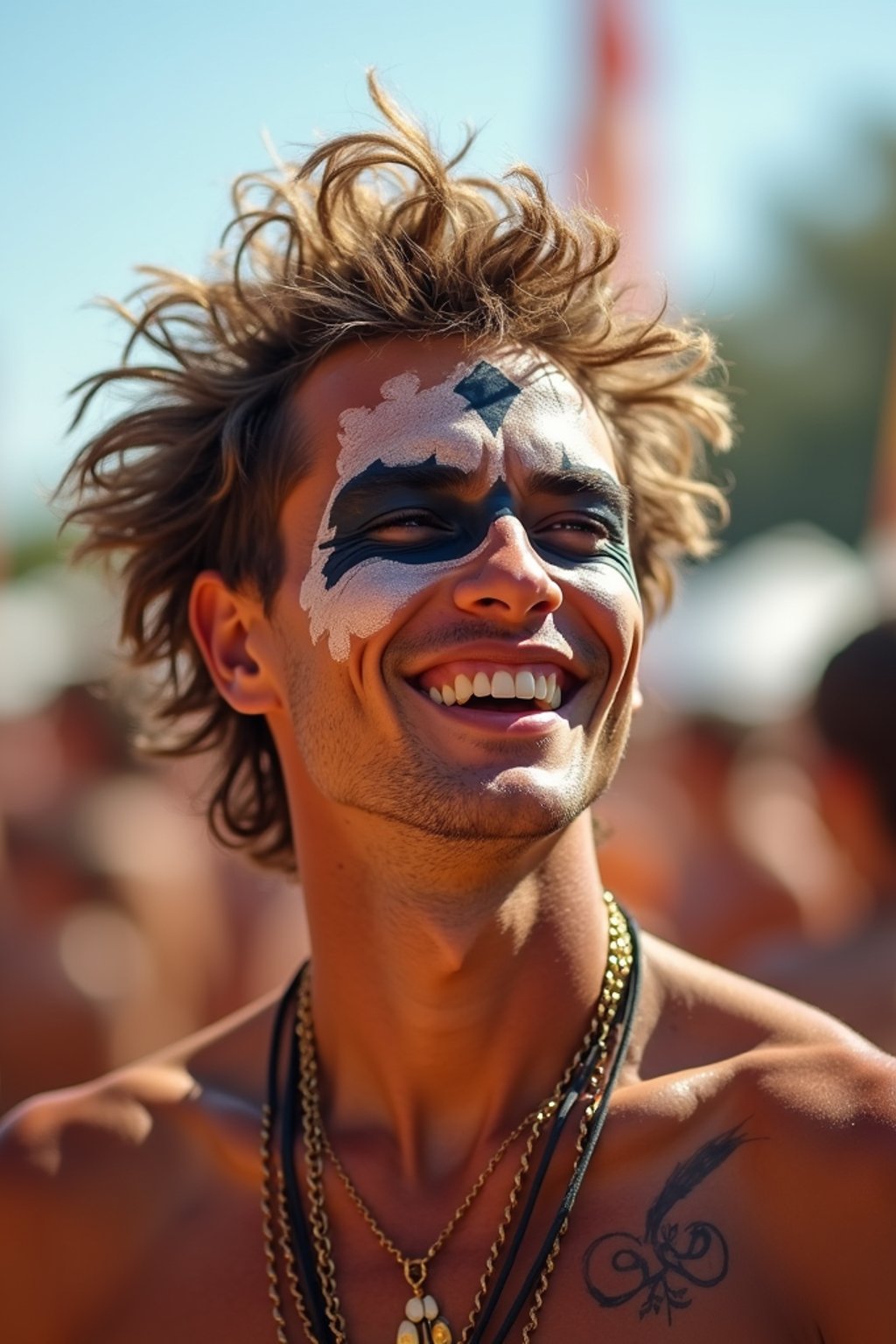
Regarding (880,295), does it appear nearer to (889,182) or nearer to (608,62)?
(889,182)

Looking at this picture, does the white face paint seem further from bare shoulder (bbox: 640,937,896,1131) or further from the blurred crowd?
the blurred crowd

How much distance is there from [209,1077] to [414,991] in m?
0.54

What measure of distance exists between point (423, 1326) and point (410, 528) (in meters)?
1.39

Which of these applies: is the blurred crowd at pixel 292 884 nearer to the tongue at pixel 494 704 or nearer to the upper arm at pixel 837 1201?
the tongue at pixel 494 704

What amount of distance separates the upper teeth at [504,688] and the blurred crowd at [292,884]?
3.03 feet

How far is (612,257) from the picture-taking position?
131 inches

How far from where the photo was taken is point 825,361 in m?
41.8

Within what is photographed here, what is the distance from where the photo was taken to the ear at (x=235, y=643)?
3.37m

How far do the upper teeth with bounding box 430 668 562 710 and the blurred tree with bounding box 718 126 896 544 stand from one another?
37399mm

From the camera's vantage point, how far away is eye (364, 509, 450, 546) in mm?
3074

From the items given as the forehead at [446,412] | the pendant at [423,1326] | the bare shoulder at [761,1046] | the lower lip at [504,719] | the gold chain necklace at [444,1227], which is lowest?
the pendant at [423,1326]

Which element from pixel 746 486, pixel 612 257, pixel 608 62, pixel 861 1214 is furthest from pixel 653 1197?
pixel 746 486

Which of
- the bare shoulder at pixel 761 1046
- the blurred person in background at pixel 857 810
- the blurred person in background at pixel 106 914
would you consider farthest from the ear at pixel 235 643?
the blurred person in background at pixel 857 810

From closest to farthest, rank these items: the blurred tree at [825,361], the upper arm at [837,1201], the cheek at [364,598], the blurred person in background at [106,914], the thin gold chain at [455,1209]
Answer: the upper arm at [837,1201], the thin gold chain at [455,1209], the cheek at [364,598], the blurred person in background at [106,914], the blurred tree at [825,361]
